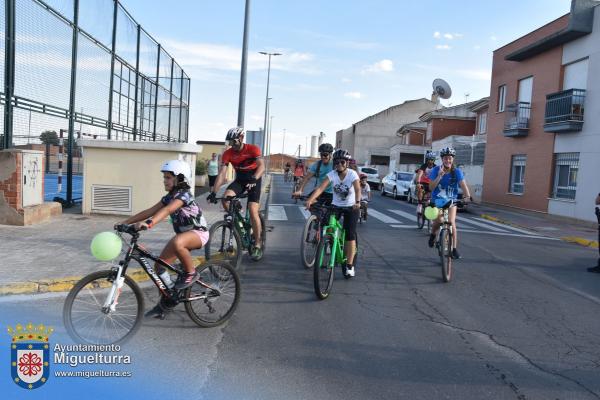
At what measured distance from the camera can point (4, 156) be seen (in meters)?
9.30

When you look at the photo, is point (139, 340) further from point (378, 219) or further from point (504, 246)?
point (378, 219)

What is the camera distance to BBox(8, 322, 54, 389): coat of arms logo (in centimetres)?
367

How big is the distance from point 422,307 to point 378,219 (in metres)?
10.0

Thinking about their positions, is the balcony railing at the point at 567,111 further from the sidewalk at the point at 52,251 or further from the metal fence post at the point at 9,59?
the metal fence post at the point at 9,59

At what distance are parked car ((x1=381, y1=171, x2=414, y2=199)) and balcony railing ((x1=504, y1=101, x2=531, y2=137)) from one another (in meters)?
5.29

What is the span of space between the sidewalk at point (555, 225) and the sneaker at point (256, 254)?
9.58 m

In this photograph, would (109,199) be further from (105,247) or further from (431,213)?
(105,247)

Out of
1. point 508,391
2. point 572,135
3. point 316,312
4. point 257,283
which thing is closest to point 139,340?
point 316,312

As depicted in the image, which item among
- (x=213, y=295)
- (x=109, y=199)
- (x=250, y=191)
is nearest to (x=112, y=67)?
(x=109, y=199)

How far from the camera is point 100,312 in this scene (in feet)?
14.1

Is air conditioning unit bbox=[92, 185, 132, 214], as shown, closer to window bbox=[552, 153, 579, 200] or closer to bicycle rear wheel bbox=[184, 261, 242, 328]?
bicycle rear wheel bbox=[184, 261, 242, 328]

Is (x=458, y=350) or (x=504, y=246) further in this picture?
(x=504, y=246)

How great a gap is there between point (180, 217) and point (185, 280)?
58cm

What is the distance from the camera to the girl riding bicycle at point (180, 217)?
15.3ft
